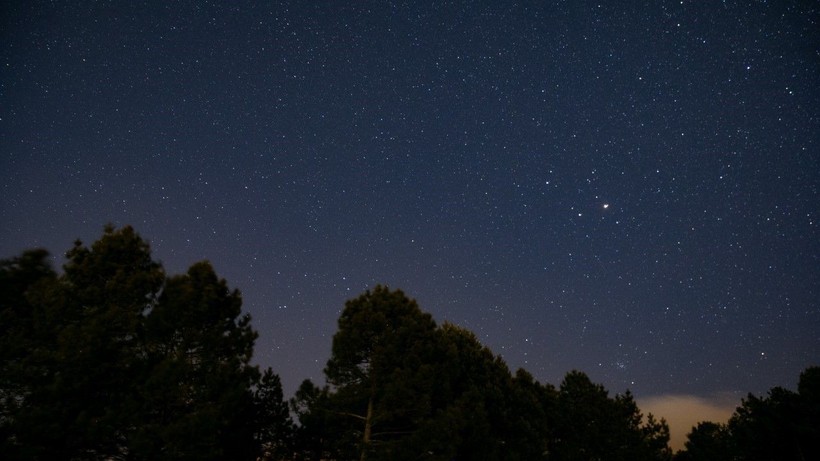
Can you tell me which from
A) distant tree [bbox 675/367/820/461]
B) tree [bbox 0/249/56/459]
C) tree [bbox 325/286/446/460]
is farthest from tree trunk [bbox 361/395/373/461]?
distant tree [bbox 675/367/820/461]

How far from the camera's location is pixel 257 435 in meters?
17.3

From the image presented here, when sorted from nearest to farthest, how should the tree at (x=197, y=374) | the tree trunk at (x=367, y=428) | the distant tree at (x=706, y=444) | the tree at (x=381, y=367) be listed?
the tree at (x=197, y=374) < the tree trunk at (x=367, y=428) < the tree at (x=381, y=367) < the distant tree at (x=706, y=444)

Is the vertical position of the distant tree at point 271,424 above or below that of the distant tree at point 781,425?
below

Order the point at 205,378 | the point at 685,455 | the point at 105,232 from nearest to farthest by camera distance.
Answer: the point at 205,378
the point at 105,232
the point at 685,455

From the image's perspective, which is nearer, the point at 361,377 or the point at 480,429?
the point at 361,377

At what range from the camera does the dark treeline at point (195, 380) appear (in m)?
12.1

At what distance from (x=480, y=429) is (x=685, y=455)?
54453 millimetres

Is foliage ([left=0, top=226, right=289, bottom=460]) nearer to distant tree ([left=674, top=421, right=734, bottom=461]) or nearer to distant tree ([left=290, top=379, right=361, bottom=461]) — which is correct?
distant tree ([left=290, top=379, right=361, bottom=461])

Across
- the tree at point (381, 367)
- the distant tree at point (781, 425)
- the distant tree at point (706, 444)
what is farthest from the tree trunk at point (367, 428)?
the distant tree at point (706, 444)

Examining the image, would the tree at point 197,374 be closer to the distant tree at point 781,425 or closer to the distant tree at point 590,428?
the distant tree at point 590,428

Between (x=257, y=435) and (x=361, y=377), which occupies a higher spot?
(x=361, y=377)

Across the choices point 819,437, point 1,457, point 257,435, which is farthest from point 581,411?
point 1,457

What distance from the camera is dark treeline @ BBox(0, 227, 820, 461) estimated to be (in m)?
12.1

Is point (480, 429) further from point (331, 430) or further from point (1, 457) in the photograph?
point (1, 457)
